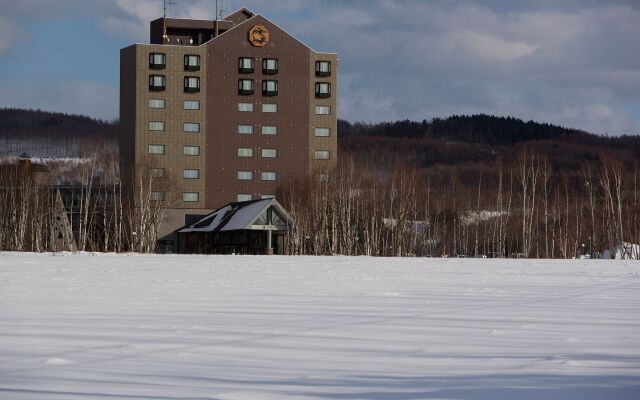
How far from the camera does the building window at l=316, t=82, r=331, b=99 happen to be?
95.3 metres

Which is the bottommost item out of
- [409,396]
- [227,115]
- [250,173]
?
[409,396]

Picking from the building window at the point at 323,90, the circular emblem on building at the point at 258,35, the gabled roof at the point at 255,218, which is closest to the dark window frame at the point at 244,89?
the circular emblem on building at the point at 258,35

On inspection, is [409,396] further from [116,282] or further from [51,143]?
[51,143]

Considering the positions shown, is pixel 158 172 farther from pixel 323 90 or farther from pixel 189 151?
pixel 323 90

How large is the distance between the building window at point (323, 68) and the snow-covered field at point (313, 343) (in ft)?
255

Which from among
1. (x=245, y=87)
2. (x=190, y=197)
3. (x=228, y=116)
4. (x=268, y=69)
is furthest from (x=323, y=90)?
(x=190, y=197)

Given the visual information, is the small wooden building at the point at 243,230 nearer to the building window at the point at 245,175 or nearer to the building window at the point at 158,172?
the building window at the point at 158,172

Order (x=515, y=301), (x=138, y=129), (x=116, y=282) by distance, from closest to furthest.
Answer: (x=515, y=301), (x=116, y=282), (x=138, y=129)

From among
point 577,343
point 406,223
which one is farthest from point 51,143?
point 577,343

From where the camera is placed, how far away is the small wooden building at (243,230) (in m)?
67.2

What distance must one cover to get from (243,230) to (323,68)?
101ft

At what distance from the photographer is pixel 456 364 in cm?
938

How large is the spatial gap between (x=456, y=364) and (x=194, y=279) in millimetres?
14062

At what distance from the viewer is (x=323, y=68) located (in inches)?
3760
